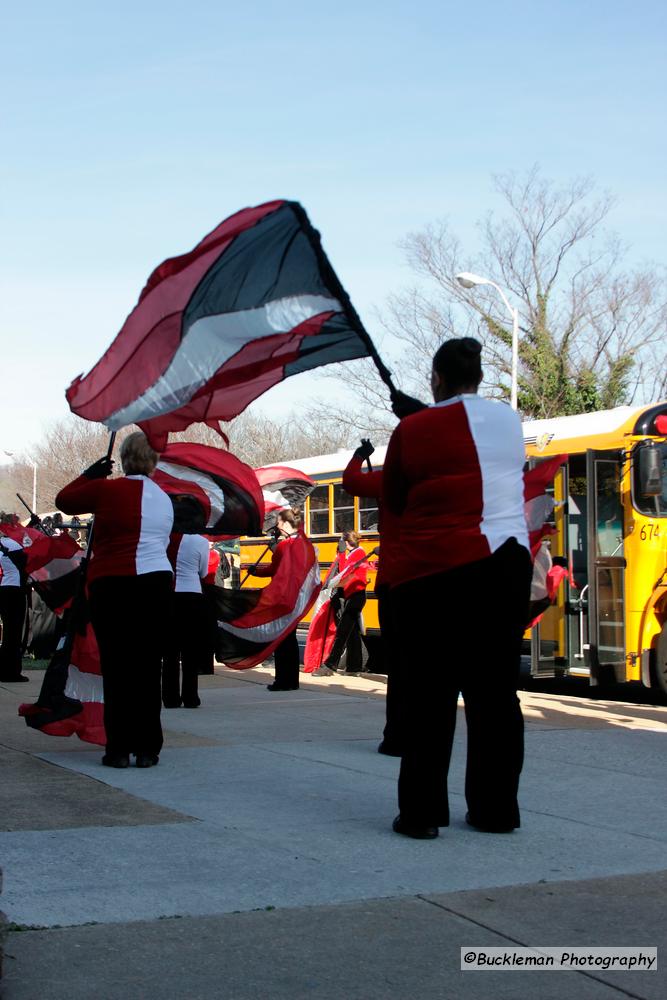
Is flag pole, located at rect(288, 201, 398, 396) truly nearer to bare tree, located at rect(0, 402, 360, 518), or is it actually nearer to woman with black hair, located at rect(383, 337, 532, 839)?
woman with black hair, located at rect(383, 337, 532, 839)

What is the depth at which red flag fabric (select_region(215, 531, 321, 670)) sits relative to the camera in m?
12.6

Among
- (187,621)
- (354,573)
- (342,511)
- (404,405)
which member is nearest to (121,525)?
(404,405)

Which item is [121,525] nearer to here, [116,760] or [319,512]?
[116,760]

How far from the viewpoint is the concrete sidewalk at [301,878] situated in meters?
3.74

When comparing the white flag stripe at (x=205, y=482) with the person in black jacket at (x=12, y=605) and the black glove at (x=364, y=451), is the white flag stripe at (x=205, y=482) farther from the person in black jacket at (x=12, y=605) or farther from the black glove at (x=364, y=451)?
the person in black jacket at (x=12, y=605)

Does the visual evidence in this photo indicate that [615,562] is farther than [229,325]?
Yes

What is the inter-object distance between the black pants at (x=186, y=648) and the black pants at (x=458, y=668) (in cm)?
603

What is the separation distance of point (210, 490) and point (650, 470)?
16.1 ft

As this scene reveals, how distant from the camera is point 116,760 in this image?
24.7 feet

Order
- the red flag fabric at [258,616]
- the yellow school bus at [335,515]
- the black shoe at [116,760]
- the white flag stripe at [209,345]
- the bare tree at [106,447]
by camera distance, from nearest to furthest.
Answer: the white flag stripe at [209,345] < the black shoe at [116,760] < the red flag fabric at [258,616] < the yellow school bus at [335,515] < the bare tree at [106,447]

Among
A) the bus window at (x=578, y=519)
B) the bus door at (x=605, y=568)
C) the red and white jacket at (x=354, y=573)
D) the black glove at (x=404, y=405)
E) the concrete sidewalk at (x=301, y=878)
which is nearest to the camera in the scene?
the concrete sidewalk at (x=301, y=878)

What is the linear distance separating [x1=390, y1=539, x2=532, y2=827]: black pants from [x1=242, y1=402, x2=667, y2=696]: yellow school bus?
804cm

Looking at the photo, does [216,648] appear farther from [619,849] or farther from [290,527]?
[619,849]

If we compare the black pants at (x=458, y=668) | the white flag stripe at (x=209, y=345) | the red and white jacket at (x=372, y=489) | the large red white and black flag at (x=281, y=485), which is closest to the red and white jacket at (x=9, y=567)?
the large red white and black flag at (x=281, y=485)
